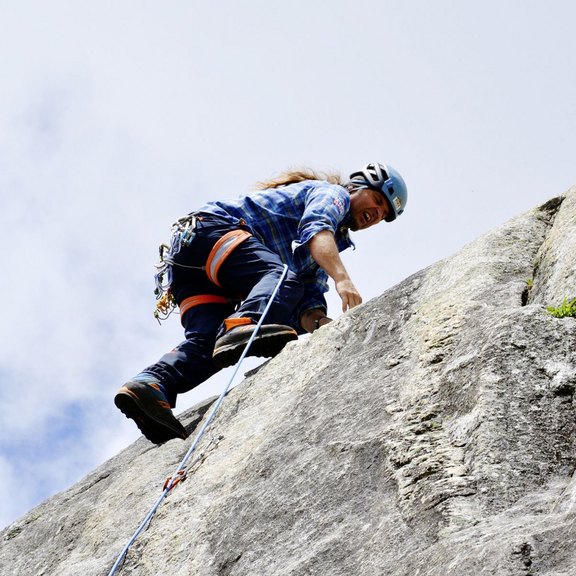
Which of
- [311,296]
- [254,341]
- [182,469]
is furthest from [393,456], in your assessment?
[311,296]

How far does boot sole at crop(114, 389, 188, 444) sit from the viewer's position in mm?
6777

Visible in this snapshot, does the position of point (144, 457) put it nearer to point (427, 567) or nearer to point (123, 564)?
point (123, 564)

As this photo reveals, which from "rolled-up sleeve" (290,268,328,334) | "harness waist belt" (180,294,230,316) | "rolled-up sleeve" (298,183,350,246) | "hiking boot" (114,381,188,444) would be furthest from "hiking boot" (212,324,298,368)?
"rolled-up sleeve" (290,268,328,334)

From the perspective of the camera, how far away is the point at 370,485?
4340mm

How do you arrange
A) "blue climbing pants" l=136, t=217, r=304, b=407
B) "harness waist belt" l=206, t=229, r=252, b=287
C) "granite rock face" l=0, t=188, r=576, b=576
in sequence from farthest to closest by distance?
"harness waist belt" l=206, t=229, r=252, b=287 → "blue climbing pants" l=136, t=217, r=304, b=407 → "granite rock face" l=0, t=188, r=576, b=576

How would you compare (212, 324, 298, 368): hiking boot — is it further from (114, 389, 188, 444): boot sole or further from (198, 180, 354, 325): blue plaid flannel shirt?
(198, 180, 354, 325): blue plaid flannel shirt

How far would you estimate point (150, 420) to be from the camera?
6.81 m

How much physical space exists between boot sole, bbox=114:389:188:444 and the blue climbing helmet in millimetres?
2818

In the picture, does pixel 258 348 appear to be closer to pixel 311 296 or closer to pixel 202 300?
pixel 202 300

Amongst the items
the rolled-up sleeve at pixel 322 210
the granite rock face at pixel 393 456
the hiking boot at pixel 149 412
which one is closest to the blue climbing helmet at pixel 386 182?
the rolled-up sleeve at pixel 322 210

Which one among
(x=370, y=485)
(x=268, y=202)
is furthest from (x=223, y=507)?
(x=268, y=202)

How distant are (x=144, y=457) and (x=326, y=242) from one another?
1985mm

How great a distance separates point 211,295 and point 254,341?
1165 mm

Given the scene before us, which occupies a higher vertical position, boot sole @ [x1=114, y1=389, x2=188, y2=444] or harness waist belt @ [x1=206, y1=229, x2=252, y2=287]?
harness waist belt @ [x1=206, y1=229, x2=252, y2=287]
